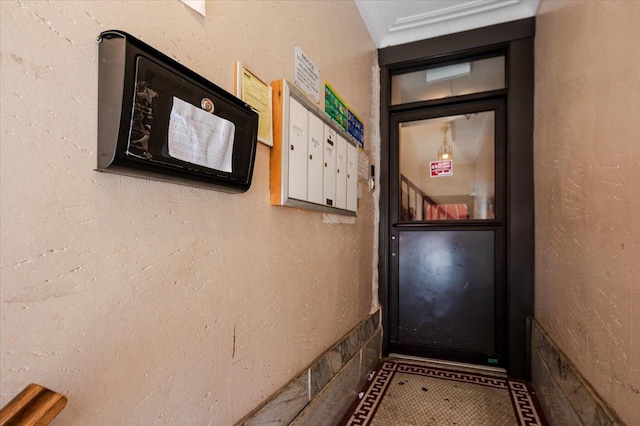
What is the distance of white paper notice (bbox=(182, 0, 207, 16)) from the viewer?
0.81 m

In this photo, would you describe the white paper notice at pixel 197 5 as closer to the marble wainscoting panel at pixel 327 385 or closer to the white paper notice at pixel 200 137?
the white paper notice at pixel 200 137

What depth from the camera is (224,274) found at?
0.92 meters

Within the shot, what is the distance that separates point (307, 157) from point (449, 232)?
1.42 meters

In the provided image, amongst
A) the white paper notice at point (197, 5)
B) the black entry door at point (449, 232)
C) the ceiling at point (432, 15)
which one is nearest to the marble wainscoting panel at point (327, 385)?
the black entry door at point (449, 232)

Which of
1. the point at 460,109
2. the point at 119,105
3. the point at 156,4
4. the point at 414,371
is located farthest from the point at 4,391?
the point at 460,109

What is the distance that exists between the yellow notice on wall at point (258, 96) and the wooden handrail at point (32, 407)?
773 millimetres

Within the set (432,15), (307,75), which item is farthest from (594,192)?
(432,15)

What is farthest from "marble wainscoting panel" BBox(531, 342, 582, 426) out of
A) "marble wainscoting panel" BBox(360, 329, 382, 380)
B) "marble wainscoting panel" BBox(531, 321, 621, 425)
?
"marble wainscoting panel" BBox(360, 329, 382, 380)

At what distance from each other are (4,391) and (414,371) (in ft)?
7.01

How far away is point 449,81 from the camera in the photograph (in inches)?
95.8

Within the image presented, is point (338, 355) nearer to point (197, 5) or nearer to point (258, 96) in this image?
point (258, 96)

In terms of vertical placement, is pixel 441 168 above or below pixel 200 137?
above

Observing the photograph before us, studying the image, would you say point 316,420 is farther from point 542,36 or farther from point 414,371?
point 542,36

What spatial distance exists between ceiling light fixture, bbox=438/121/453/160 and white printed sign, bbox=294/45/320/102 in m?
1.26
